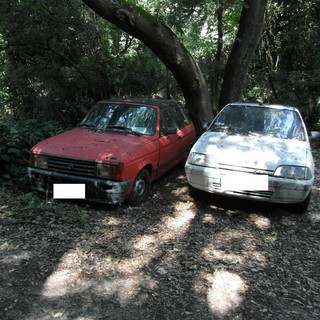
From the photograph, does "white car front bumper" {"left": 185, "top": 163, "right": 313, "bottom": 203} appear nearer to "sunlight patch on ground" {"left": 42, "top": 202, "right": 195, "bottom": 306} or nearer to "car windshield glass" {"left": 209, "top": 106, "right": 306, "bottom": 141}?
"sunlight patch on ground" {"left": 42, "top": 202, "right": 195, "bottom": 306}

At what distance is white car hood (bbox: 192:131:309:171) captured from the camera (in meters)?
4.61

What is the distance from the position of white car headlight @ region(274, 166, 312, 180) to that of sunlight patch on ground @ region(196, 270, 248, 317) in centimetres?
180

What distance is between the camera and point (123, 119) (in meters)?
5.85

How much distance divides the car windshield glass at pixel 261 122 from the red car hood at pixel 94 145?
157 centimetres

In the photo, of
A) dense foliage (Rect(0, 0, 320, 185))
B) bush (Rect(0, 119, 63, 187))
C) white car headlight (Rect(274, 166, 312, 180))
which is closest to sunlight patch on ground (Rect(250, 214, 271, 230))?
white car headlight (Rect(274, 166, 312, 180))

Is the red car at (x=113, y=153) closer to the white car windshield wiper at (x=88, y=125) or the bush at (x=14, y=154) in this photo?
the white car windshield wiper at (x=88, y=125)

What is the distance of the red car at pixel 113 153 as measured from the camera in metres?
4.62

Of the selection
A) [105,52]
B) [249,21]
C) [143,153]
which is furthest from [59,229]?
[105,52]

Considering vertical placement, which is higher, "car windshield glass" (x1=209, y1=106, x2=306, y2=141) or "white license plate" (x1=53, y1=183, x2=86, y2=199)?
"car windshield glass" (x1=209, y1=106, x2=306, y2=141)

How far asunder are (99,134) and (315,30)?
33.8 ft

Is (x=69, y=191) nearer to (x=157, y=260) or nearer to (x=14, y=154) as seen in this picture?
(x=157, y=260)

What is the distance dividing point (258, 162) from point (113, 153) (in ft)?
7.12

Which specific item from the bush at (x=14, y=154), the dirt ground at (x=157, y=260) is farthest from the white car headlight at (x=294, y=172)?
the bush at (x=14, y=154)

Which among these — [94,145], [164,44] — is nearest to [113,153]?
[94,145]
